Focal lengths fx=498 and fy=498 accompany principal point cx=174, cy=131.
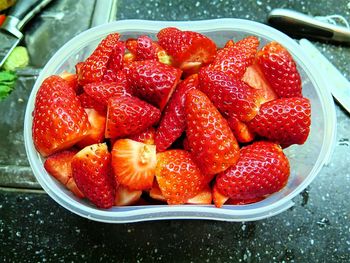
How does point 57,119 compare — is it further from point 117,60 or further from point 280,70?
point 280,70

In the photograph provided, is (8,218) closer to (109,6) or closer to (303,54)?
(109,6)

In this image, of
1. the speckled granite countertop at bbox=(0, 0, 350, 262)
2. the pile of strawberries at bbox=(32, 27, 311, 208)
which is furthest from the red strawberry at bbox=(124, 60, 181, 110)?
the speckled granite countertop at bbox=(0, 0, 350, 262)

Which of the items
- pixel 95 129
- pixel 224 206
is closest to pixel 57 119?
pixel 95 129

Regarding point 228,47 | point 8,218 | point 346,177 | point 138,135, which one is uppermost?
point 228,47

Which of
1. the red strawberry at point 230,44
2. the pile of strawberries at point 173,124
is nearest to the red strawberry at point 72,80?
the pile of strawberries at point 173,124

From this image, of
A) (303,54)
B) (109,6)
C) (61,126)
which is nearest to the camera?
(61,126)

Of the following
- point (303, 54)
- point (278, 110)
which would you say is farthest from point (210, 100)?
point (303, 54)
